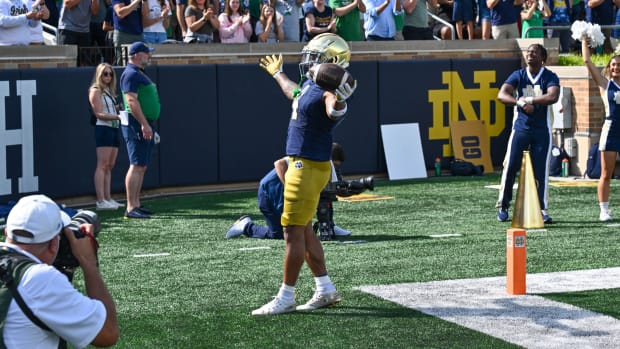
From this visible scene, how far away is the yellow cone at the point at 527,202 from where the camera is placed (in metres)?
12.1

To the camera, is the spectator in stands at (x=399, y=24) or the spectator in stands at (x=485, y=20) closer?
the spectator in stands at (x=399, y=24)

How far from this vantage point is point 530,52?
12797 mm

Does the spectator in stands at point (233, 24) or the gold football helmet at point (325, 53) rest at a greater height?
the spectator in stands at point (233, 24)

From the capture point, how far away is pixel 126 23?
1628cm

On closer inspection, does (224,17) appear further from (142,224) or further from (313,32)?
(142,224)

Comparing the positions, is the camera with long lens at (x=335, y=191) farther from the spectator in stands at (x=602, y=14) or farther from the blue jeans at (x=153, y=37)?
the spectator in stands at (x=602, y=14)

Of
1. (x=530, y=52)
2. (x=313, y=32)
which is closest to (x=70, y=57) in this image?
(x=313, y=32)

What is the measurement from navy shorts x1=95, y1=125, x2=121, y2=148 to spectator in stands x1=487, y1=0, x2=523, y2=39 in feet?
25.3

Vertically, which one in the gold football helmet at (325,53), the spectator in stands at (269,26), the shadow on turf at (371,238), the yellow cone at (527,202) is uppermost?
the spectator in stands at (269,26)

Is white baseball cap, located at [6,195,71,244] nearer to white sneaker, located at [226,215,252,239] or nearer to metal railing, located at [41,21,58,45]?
white sneaker, located at [226,215,252,239]

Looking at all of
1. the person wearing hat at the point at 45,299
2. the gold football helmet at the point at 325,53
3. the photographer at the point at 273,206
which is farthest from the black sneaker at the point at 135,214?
the person wearing hat at the point at 45,299

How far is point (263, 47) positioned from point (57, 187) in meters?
3.85

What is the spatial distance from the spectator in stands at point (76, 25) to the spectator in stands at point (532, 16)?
7.54m

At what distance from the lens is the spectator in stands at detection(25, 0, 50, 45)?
15109 mm
